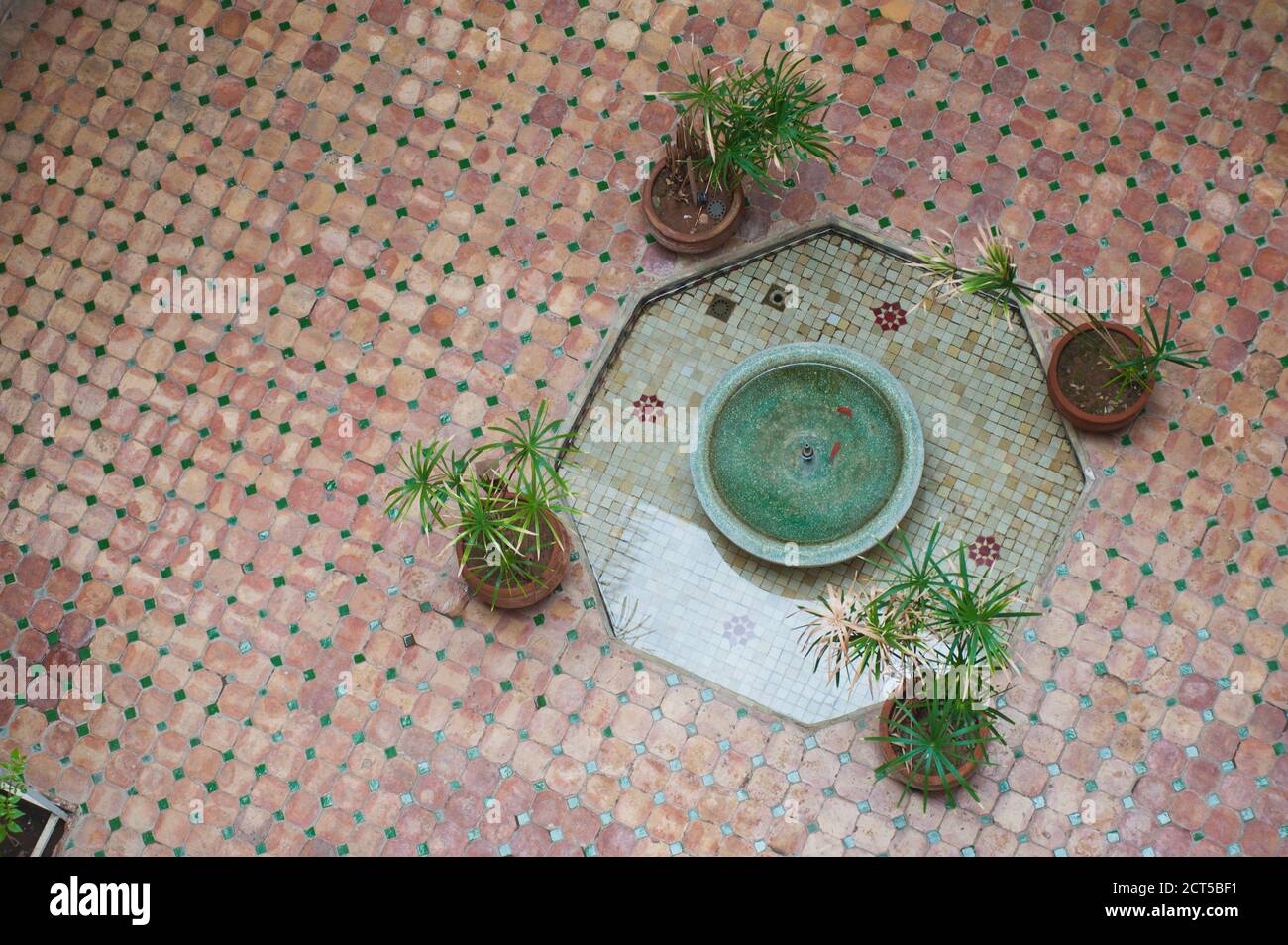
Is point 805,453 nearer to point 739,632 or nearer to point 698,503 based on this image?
point 698,503

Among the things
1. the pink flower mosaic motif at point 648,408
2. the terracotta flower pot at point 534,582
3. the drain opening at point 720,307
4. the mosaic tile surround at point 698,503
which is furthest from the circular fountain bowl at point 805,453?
the terracotta flower pot at point 534,582

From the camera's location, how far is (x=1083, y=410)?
26.9ft

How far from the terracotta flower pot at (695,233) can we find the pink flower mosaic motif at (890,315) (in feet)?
3.81

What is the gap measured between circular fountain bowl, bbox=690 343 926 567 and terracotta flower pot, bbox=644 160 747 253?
33.9 inches

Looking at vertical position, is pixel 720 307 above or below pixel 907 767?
above

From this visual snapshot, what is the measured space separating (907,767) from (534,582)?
2.64 meters

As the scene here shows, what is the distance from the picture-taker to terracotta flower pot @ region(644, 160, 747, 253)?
847cm

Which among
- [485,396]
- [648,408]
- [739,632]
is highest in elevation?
[648,408]

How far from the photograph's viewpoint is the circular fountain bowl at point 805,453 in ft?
27.0

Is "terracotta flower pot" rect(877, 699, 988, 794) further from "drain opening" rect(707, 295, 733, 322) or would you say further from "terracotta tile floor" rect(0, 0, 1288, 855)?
"drain opening" rect(707, 295, 733, 322)

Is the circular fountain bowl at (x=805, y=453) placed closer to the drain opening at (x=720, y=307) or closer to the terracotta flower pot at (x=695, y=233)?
the drain opening at (x=720, y=307)

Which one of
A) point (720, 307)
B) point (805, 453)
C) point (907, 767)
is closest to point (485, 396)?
point (720, 307)

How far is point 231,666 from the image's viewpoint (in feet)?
27.4
